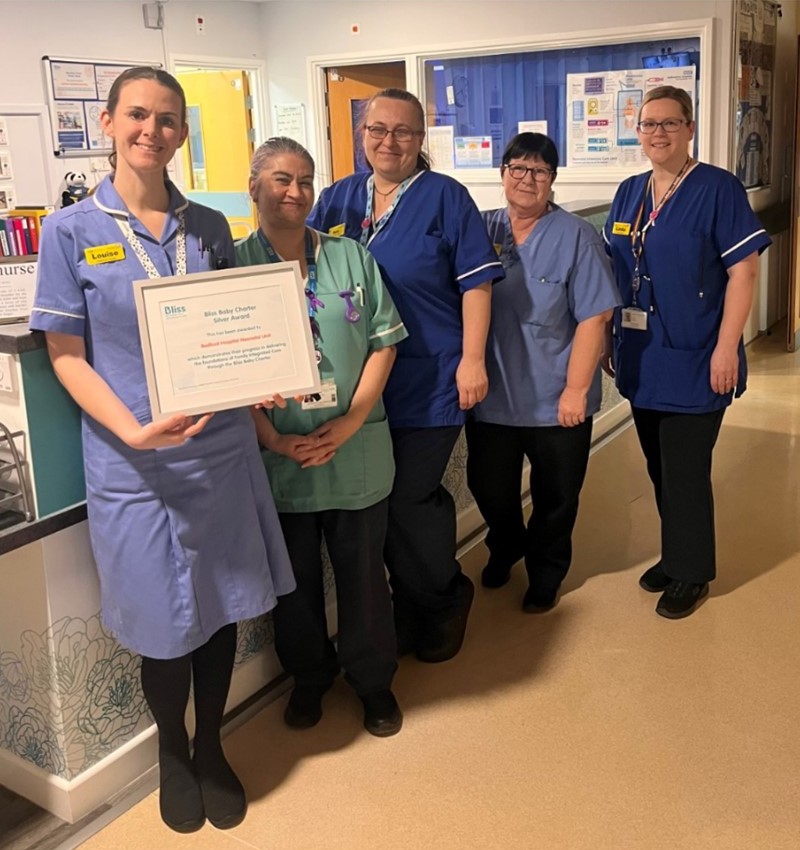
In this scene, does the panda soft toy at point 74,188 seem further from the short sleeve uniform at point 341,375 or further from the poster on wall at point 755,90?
the poster on wall at point 755,90

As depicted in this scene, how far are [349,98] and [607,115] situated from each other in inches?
82.8

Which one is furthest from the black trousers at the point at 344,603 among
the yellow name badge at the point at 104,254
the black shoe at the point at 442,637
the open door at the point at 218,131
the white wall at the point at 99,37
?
the open door at the point at 218,131

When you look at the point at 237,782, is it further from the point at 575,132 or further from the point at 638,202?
the point at 575,132

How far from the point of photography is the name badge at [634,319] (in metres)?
2.53

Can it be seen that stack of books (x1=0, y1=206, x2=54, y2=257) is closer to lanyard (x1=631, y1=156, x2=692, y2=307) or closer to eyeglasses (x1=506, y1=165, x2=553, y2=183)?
eyeglasses (x1=506, y1=165, x2=553, y2=183)

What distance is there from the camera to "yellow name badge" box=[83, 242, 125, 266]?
5.18 ft

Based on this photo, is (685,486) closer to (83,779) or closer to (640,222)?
(640,222)

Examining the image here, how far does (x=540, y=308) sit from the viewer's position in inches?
94.7

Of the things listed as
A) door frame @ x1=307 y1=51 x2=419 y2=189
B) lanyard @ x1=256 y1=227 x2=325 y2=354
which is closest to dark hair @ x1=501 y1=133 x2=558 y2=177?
lanyard @ x1=256 y1=227 x2=325 y2=354

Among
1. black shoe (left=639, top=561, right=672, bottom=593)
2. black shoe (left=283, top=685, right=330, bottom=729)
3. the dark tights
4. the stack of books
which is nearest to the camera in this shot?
the dark tights

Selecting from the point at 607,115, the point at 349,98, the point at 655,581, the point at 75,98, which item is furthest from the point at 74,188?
the point at 655,581

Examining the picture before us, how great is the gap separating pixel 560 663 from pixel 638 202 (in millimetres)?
1275

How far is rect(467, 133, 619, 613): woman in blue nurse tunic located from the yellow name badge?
43.8 inches

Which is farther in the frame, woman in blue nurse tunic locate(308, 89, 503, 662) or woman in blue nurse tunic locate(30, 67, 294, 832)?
woman in blue nurse tunic locate(308, 89, 503, 662)
